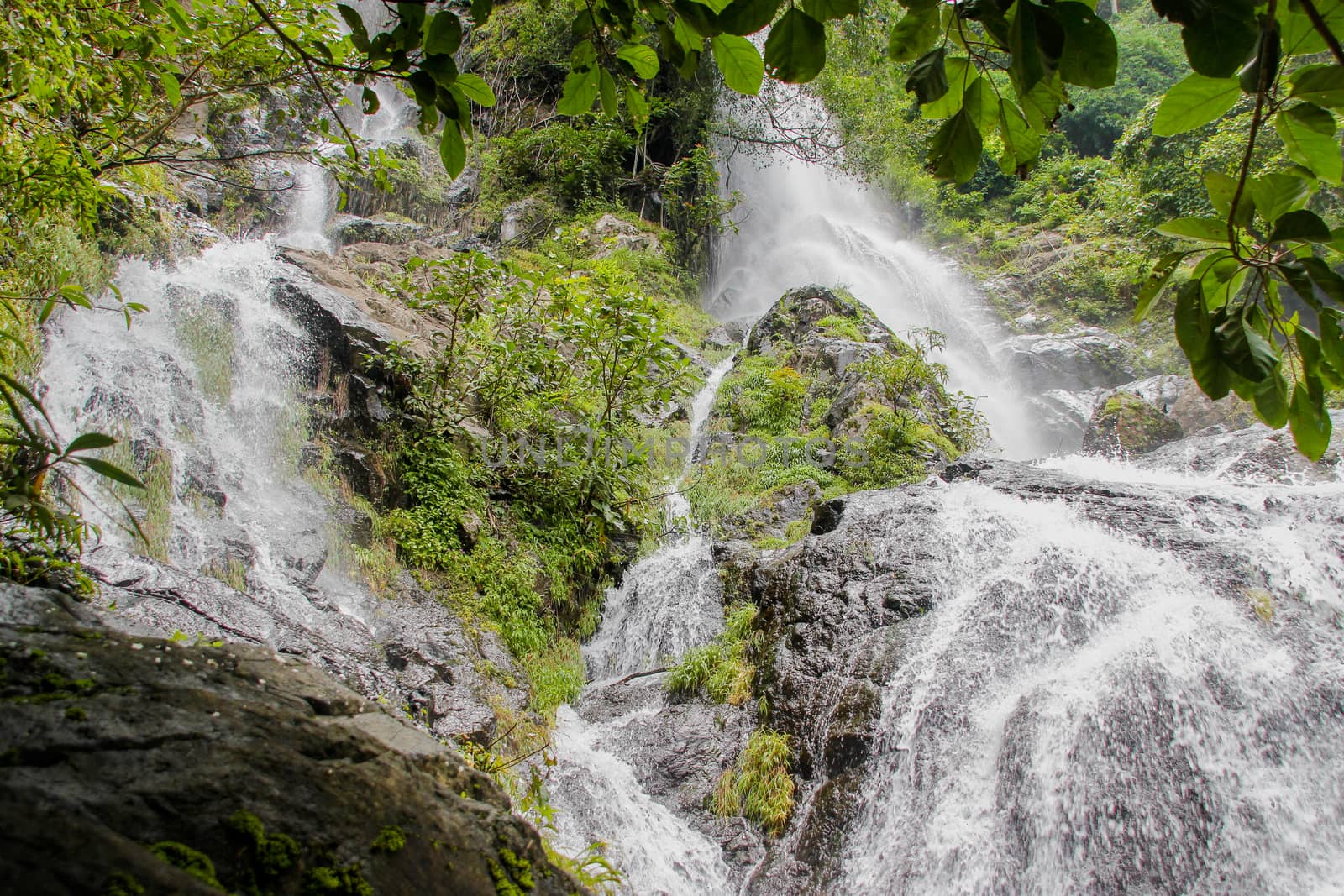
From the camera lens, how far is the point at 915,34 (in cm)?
101

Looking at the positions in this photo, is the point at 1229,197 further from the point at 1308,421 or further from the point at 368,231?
the point at 368,231

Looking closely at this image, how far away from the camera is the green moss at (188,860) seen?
0.85 metres

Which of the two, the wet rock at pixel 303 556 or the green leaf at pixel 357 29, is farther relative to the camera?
the wet rock at pixel 303 556

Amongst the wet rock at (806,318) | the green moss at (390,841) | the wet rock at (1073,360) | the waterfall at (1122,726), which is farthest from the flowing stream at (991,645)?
the wet rock at (1073,360)

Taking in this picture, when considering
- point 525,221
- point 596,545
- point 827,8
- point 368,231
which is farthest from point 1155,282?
point 525,221

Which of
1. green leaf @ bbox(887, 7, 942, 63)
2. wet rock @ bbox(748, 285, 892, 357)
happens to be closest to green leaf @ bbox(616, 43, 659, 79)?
green leaf @ bbox(887, 7, 942, 63)

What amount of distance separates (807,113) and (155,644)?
21104mm

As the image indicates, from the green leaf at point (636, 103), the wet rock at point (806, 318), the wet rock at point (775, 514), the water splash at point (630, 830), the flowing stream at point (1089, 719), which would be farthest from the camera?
the wet rock at point (806, 318)

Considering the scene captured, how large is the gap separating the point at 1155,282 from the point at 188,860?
5.22 feet

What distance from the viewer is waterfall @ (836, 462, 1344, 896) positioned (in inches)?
141

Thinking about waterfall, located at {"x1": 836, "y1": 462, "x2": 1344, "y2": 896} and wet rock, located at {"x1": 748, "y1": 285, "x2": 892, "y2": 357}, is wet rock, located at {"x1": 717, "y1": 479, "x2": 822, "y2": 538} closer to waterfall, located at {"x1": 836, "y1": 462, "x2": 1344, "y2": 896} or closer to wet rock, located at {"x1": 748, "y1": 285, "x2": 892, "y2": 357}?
waterfall, located at {"x1": 836, "y1": 462, "x2": 1344, "y2": 896}

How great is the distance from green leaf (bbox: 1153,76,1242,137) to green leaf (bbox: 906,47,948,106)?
29 cm

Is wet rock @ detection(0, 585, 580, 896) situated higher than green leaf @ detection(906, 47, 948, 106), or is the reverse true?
green leaf @ detection(906, 47, 948, 106)

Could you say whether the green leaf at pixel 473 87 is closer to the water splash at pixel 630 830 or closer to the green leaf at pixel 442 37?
the green leaf at pixel 442 37
